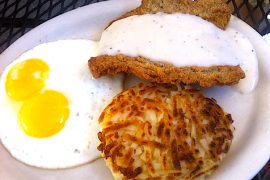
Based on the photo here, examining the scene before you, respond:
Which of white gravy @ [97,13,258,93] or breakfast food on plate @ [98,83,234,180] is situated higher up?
white gravy @ [97,13,258,93]

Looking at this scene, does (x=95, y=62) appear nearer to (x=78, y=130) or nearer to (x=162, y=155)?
(x=78, y=130)

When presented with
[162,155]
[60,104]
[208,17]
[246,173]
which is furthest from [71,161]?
[208,17]

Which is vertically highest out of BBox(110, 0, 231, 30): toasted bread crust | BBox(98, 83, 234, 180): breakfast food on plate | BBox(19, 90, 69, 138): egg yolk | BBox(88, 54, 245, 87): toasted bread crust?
BBox(110, 0, 231, 30): toasted bread crust

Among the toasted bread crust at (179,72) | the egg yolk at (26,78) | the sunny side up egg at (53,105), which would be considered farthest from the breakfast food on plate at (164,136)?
the egg yolk at (26,78)

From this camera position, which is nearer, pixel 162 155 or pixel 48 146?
pixel 162 155

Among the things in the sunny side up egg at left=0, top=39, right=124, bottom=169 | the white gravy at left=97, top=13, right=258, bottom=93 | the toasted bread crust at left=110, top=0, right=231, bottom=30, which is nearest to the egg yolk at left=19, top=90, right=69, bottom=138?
the sunny side up egg at left=0, top=39, right=124, bottom=169

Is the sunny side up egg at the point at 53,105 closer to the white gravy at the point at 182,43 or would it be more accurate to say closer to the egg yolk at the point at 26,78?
the egg yolk at the point at 26,78

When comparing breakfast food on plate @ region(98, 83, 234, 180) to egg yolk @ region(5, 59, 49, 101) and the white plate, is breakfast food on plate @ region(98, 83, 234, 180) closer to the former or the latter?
the white plate
